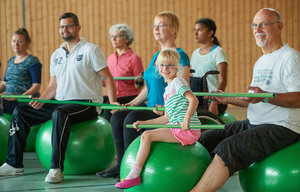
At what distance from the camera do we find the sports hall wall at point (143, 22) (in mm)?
8477

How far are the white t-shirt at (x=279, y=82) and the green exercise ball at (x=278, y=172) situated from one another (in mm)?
171

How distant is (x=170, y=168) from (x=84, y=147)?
1431mm

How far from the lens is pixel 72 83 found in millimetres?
3826

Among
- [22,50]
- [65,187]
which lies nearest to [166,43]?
[65,187]

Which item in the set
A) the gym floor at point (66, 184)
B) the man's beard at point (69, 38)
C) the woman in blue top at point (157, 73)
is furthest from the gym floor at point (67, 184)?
the man's beard at point (69, 38)

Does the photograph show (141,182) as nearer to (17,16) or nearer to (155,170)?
(155,170)

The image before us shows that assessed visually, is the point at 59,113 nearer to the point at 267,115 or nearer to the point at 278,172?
the point at 267,115

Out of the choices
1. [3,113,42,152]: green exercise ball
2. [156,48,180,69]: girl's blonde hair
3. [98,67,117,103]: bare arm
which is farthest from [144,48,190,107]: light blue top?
[3,113,42,152]: green exercise ball

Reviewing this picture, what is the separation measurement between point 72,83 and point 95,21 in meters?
5.12

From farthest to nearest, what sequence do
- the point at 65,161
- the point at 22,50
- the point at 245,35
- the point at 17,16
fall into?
the point at 245,35, the point at 17,16, the point at 22,50, the point at 65,161

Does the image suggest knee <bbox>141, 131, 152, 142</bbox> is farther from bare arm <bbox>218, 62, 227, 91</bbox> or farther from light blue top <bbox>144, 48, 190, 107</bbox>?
bare arm <bbox>218, 62, 227, 91</bbox>

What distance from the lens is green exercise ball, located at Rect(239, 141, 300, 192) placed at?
245cm

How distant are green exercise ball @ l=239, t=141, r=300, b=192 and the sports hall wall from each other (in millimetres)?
6540

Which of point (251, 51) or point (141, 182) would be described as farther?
point (251, 51)
